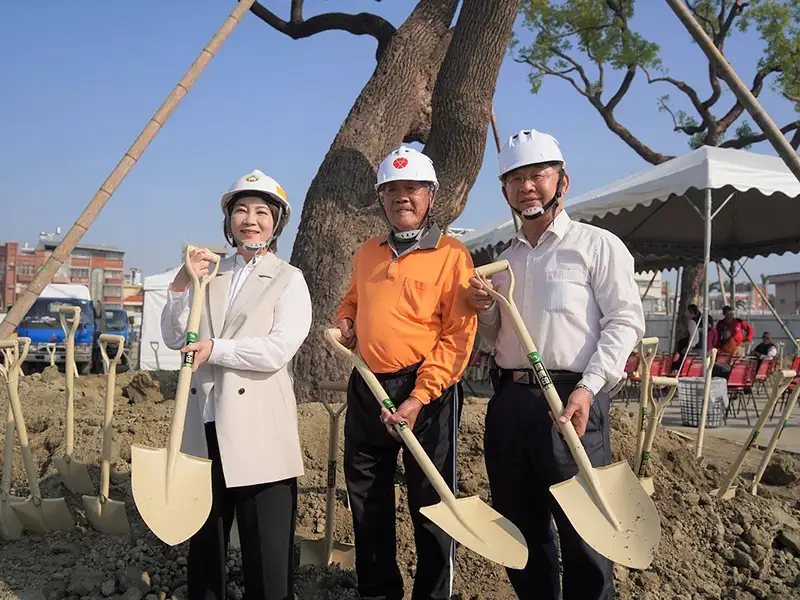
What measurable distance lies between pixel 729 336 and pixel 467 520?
10.1 metres

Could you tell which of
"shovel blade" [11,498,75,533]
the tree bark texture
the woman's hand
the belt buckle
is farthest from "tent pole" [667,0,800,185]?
"shovel blade" [11,498,75,533]

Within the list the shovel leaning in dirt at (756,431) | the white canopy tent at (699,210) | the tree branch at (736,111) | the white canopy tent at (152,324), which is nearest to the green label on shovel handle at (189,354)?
the shovel leaning in dirt at (756,431)

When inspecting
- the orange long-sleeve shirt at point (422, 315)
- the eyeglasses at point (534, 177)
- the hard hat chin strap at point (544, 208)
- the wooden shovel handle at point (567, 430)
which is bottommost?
the wooden shovel handle at point (567, 430)

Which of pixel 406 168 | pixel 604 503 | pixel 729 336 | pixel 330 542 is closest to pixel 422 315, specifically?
pixel 406 168

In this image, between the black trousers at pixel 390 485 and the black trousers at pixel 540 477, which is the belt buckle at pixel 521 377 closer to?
the black trousers at pixel 540 477

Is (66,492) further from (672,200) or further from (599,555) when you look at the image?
(672,200)

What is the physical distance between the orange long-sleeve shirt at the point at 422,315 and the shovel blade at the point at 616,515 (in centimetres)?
60

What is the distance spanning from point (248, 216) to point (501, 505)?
1476 millimetres

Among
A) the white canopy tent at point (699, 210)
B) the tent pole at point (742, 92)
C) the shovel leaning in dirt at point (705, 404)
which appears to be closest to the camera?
the shovel leaning in dirt at point (705, 404)

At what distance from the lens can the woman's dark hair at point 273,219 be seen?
2.54 meters

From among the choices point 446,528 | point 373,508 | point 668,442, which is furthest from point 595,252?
point 668,442

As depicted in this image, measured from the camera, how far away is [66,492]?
146 inches

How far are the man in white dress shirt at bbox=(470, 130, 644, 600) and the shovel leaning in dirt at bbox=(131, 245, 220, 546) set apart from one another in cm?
106

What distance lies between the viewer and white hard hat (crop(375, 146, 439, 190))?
98.9 inches
